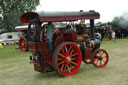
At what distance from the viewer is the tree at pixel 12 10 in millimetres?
28781

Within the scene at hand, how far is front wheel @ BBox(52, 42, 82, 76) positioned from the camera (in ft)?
17.1

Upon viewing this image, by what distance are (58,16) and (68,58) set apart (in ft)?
4.07

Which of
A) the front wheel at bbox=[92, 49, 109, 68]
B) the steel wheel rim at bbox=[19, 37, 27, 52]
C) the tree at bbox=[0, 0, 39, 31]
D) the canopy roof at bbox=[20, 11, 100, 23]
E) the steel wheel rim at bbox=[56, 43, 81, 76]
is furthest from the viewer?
the tree at bbox=[0, 0, 39, 31]

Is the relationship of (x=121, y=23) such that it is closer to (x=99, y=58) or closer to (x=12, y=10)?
(x=12, y=10)

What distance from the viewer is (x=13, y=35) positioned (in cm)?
2562

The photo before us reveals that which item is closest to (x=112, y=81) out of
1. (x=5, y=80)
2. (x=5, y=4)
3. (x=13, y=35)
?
(x=5, y=80)

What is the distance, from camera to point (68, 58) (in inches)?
216

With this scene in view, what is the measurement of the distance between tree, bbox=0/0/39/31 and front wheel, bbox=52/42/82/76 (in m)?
24.5

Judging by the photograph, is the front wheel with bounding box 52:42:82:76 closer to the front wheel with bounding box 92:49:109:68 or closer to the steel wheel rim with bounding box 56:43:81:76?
the steel wheel rim with bounding box 56:43:81:76

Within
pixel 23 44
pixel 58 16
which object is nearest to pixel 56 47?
pixel 58 16

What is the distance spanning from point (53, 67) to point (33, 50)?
2.56 ft

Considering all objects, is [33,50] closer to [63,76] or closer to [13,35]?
[63,76]

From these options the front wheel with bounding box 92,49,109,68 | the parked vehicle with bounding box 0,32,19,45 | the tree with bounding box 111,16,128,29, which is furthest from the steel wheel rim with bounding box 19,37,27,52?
the tree with bounding box 111,16,128,29

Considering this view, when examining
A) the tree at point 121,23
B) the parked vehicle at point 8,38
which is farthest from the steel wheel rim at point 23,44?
the tree at point 121,23
